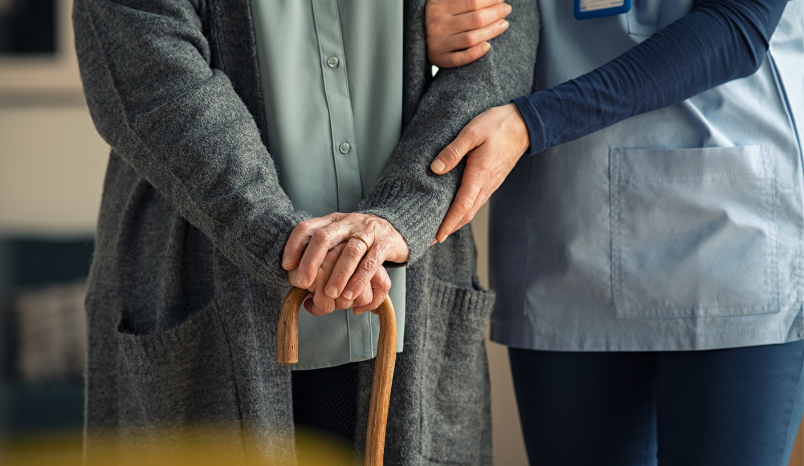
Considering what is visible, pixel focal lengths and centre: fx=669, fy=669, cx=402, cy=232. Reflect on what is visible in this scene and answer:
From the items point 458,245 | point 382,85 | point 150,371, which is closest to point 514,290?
point 458,245

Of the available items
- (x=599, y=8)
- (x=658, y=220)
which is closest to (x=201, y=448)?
(x=658, y=220)

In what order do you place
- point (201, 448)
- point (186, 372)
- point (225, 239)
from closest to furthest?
point (201, 448), point (225, 239), point (186, 372)

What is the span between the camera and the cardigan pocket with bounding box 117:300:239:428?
85cm

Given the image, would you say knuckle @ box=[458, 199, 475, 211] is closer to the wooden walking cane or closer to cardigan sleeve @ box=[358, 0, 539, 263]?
cardigan sleeve @ box=[358, 0, 539, 263]

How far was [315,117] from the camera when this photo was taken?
0.86 metres

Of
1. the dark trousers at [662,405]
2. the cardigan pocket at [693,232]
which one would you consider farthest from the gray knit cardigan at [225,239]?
the cardigan pocket at [693,232]

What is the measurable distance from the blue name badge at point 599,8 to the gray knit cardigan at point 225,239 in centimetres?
6

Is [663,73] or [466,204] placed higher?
[663,73]

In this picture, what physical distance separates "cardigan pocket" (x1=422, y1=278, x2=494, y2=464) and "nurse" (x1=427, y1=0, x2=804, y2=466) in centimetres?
10

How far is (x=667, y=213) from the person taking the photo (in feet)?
3.00

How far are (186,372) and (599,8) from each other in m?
0.75

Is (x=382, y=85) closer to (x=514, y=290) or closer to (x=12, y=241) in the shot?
(x=514, y=290)

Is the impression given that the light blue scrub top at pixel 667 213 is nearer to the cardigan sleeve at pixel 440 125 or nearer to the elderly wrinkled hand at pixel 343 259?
the cardigan sleeve at pixel 440 125

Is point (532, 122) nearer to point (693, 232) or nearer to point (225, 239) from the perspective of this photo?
point (693, 232)
